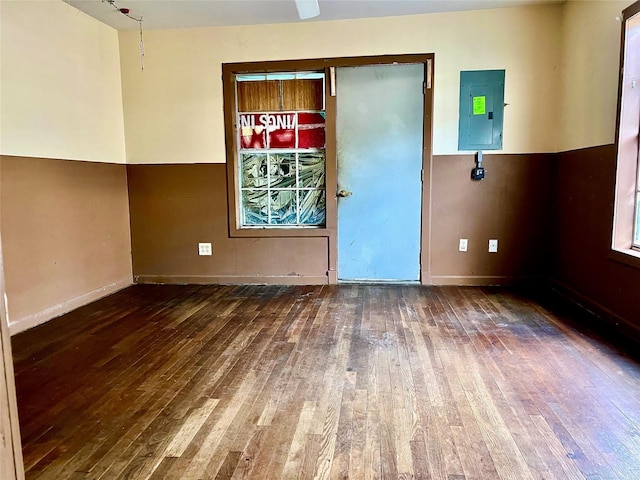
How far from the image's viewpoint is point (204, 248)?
15.0 feet

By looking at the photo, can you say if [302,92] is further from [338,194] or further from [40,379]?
[40,379]

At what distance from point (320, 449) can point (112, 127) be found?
3825mm

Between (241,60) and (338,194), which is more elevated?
(241,60)

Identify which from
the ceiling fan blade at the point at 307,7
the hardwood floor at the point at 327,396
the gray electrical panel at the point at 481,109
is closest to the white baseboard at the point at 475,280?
the hardwood floor at the point at 327,396

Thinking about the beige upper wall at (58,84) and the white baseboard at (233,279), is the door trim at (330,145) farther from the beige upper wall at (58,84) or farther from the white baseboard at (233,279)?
the beige upper wall at (58,84)

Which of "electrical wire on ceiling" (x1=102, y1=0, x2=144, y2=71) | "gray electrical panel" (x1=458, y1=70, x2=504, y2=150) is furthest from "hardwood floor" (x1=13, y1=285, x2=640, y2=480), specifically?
"electrical wire on ceiling" (x1=102, y1=0, x2=144, y2=71)

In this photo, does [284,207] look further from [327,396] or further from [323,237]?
[327,396]

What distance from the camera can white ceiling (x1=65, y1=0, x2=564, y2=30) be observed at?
12.1 feet

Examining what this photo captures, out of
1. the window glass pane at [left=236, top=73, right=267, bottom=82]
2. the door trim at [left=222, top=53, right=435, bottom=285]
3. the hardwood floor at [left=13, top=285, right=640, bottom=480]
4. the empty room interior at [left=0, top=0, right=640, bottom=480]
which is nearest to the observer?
the hardwood floor at [left=13, top=285, right=640, bottom=480]

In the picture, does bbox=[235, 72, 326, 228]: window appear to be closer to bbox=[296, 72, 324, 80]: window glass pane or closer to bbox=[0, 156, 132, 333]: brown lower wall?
bbox=[296, 72, 324, 80]: window glass pane

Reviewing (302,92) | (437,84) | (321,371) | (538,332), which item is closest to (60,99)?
(302,92)

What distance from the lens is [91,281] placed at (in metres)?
3.98

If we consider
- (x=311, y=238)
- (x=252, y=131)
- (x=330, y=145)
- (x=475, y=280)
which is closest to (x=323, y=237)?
(x=311, y=238)

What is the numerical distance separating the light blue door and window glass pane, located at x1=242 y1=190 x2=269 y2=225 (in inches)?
31.2
